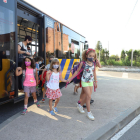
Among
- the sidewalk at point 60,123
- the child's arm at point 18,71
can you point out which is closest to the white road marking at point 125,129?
the sidewalk at point 60,123

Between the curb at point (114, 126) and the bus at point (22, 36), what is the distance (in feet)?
8.05

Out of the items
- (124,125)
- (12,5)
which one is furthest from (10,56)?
(124,125)

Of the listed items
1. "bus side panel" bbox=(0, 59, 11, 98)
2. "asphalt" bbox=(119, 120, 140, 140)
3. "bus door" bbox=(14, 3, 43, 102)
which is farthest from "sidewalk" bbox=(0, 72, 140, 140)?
"bus door" bbox=(14, 3, 43, 102)

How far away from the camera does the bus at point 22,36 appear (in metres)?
3.70

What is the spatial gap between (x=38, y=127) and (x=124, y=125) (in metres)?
2.04

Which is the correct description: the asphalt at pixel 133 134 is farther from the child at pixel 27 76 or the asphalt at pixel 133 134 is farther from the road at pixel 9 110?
the road at pixel 9 110

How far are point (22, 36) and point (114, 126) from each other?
5256mm

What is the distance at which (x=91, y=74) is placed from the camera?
3535 mm

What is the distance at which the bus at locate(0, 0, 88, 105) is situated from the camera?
370 cm

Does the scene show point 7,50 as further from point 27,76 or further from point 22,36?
point 22,36

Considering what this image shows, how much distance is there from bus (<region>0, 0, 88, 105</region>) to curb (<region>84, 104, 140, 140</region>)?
245 cm

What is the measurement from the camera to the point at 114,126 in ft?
10.1

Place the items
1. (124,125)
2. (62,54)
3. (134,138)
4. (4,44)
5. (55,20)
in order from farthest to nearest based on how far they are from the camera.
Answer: (62,54)
(55,20)
(4,44)
(124,125)
(134,138)

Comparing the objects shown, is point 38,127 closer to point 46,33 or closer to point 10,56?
point 10,56
